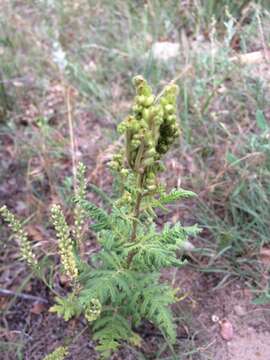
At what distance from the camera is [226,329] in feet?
7.52

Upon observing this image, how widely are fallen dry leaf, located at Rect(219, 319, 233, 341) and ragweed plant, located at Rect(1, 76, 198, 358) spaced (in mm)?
318

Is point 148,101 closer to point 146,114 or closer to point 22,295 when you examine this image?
point 146,114

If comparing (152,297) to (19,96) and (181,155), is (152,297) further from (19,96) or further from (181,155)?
(19,96)

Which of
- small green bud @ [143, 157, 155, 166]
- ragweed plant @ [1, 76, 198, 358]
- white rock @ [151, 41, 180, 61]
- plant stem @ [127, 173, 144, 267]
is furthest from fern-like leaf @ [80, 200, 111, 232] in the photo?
white rock @ [151, 41, 180, 61]

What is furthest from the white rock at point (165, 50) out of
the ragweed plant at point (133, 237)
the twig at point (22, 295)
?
the twig at point (22, 295)

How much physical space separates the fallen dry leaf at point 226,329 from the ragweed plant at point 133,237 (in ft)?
1.04

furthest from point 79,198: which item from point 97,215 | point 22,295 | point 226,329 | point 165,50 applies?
point 165,50

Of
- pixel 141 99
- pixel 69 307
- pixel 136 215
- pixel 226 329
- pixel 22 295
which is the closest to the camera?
pixel 141 99

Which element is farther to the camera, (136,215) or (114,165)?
(136,215)

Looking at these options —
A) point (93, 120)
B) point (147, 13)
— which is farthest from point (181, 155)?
point (147, 13)

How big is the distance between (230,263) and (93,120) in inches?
57.6

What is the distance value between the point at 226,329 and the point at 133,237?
2.56ft

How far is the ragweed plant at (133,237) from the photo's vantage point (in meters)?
1.51

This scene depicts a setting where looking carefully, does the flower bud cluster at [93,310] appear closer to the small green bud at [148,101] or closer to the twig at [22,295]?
the twig at [22,295]
